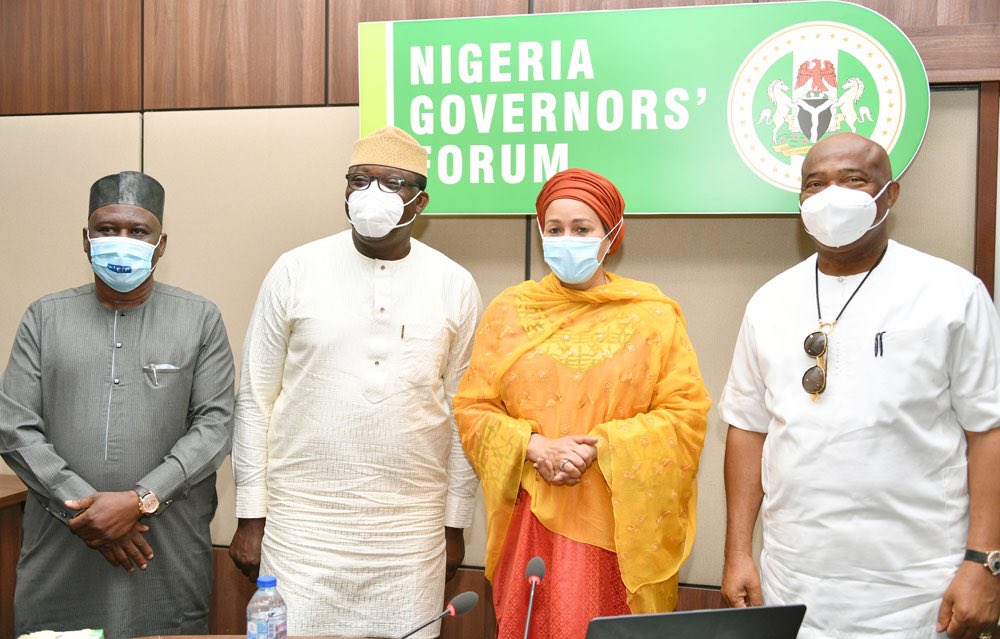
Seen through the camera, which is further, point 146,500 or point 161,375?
point 161,375

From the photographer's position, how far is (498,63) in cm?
278

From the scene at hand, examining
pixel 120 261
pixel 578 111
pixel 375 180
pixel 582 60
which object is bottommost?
pixel 120 261

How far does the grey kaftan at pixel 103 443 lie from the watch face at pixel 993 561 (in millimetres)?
1919

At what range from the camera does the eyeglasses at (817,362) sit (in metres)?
1.84

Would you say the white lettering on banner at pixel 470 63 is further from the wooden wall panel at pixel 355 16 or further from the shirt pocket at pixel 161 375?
the shirt pocket at pixel 161 375

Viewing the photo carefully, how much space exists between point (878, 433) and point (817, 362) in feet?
0.66

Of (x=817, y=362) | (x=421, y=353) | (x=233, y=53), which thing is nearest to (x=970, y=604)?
(x=817, y=362)

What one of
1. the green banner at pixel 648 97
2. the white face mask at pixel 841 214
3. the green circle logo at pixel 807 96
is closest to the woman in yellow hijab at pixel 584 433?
the white face mask at pixel 841 214

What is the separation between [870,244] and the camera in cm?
188

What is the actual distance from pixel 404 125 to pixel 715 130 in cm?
107

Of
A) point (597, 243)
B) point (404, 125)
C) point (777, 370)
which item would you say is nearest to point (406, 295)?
point (597, 243)

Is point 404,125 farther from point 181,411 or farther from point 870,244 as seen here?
point 870,244

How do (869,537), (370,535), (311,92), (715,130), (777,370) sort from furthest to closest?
(311,92) → (715,130) → (370,535) → (777,370) → (869,537)

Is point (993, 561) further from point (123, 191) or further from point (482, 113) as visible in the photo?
point (123, 191)
